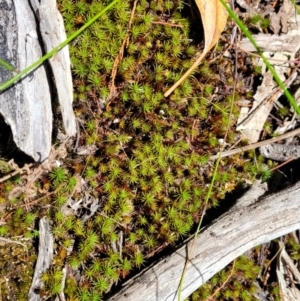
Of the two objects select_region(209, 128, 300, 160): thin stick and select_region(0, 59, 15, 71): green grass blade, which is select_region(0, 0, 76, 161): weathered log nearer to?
select_region(0, 59, 15, 71): green grass blade

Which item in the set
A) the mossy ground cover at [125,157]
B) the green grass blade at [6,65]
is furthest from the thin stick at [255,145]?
the green grass blade at [6,65]

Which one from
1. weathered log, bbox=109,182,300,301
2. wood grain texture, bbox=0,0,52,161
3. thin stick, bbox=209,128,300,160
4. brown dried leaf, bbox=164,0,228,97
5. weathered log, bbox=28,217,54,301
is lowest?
weathered log, bbox=109,182,300,301

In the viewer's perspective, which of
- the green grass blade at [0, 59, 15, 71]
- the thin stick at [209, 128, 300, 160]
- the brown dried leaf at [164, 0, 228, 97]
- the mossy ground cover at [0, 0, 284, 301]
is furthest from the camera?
the thin stick at [209, 128, 300, 160]

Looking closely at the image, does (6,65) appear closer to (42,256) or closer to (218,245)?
(42,256)

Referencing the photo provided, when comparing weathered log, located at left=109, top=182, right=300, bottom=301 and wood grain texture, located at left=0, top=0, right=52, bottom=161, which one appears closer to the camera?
wood grain texture, located at left=0, top=0, right=52, bottom=161

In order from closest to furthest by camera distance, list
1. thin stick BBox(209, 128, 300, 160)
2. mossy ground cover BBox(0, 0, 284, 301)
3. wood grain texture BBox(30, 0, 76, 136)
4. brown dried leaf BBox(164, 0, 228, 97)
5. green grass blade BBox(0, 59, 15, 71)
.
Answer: green grass blade BBox(0, 59, 15, 71) < wood grain texture BBox(30, 0, 76, 136) < brown dried leaf BBox(164, 0, 228, 97) < mossy ground cover BBox(0, 0, 284, 301) < thin stick BBox(209, 128, 300, 160)

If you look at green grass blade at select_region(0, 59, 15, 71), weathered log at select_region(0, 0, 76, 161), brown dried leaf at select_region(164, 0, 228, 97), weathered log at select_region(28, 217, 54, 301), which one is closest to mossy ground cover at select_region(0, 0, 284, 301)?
weathered log at select_region(28, 217, 54, 301)
